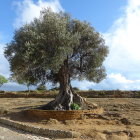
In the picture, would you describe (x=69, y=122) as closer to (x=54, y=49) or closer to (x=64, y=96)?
(x=64, y=96)

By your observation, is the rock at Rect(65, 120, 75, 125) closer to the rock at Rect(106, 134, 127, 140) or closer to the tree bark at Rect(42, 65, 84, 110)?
the tree bark at Rect(42, 65, 84, 110)

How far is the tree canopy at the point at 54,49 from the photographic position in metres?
10.8

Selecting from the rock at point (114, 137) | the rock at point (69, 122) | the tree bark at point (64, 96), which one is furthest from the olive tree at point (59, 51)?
the rock at point (114, 137)

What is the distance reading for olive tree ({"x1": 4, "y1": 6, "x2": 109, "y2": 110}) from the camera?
10.9 meters

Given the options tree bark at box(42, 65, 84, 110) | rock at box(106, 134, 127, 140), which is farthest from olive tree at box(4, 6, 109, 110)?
rock at box(106, 134, 127, 140)

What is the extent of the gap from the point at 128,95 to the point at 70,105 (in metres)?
18.2

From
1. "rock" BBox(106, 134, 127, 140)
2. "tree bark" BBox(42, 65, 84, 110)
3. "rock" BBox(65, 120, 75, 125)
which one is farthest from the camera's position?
"tree bark" BBox(42, 65, 84, 110)

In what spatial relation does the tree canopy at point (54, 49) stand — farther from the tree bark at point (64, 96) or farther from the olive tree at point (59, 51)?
the tree bark at point (64, 96)

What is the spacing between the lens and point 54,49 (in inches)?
434

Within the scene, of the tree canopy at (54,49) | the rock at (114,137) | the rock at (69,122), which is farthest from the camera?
the tree canopy at (54,49)

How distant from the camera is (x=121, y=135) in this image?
7.57 metres

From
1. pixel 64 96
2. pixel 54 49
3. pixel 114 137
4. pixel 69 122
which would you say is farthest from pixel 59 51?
pixel 114 137

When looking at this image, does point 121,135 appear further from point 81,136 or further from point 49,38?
point 49,38

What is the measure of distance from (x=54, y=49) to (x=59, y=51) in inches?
17.9
